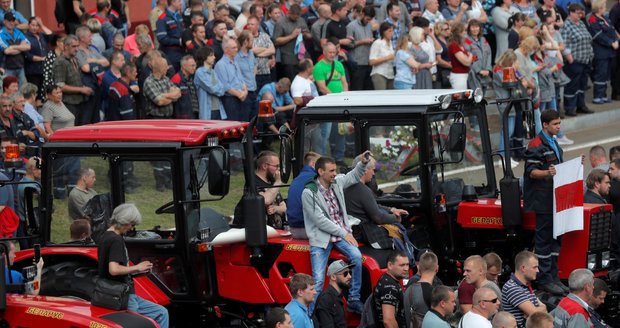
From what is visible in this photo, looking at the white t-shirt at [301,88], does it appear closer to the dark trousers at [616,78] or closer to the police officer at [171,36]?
the police officer at [171,36]

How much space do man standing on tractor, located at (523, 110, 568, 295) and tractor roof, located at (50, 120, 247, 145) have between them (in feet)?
10.6

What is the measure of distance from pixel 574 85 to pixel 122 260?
16.5 metres

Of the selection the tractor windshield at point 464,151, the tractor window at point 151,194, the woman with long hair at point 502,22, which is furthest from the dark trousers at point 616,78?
the tractor window at point 151,194

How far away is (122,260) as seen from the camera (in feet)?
37.6

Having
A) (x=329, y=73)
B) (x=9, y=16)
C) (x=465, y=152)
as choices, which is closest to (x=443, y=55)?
(x=329, y=73)

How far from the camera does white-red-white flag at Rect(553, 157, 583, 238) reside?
46.1ft

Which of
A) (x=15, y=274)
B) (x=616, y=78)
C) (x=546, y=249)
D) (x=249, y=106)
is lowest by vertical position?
(x=546, y=249)

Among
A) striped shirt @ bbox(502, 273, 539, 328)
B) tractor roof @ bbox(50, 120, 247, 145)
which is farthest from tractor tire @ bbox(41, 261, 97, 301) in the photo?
striped shirt @ bbox(502, 273, 539, 328)

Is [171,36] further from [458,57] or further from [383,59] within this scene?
[458,57]

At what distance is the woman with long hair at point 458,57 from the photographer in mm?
22781

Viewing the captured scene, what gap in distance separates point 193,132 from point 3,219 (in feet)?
10.0

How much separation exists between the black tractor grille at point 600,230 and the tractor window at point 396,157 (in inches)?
70.8

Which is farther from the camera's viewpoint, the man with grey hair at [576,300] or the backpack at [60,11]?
the backpack at [60,11]

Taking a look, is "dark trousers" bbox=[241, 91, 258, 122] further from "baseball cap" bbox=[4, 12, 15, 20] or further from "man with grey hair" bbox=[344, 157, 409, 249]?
"man with grey hair" bbox=[344, 157, 409, 249]
